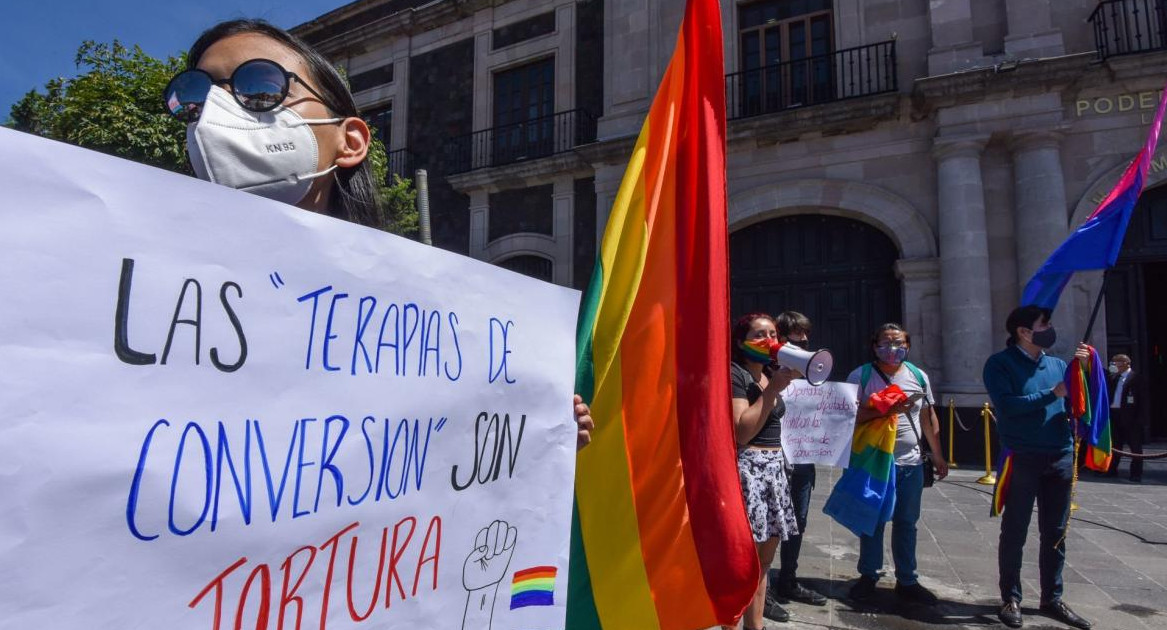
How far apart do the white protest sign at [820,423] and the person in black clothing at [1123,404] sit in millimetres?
6456

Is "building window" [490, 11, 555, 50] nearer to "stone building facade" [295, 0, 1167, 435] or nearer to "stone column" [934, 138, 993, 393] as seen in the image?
"stone building facade" [295, 0, 1167, 435]

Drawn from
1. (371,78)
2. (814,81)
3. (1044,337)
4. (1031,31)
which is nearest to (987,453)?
(1044,337)

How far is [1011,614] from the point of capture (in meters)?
Result: 3.71

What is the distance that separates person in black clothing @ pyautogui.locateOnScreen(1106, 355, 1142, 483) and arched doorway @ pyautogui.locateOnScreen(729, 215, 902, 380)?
275 cm

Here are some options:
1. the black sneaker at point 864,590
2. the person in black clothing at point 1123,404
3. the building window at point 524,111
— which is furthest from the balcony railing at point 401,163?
the black sneaker at point 864,590

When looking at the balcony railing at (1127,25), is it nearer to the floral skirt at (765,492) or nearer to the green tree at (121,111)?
the floral skirt at (765,492)

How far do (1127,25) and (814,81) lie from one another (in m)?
4.08

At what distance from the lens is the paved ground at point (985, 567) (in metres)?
3.81

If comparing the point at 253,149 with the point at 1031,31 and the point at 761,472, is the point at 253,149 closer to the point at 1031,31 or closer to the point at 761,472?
the point at 761,472

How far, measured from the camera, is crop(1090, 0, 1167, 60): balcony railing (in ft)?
30.1

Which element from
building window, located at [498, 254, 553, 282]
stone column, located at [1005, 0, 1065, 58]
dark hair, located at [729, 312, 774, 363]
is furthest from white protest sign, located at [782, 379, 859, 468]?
building window, located at [498, 254, 553, 282]

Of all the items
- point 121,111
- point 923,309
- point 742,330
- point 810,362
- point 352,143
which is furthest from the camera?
point 923,309

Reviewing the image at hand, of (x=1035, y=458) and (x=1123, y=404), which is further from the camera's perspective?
(x=1123, y=404)

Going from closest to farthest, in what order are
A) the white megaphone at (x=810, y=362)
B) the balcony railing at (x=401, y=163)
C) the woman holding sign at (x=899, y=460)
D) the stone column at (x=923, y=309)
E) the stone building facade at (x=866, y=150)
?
the white megaphone at (x=810, y=362), the woman holding sign at (x=899, y=460), the stone building facade at (x=866, y=150), the stone column at (x=923, y=309), the balcony railing at (x=401, y=163)
